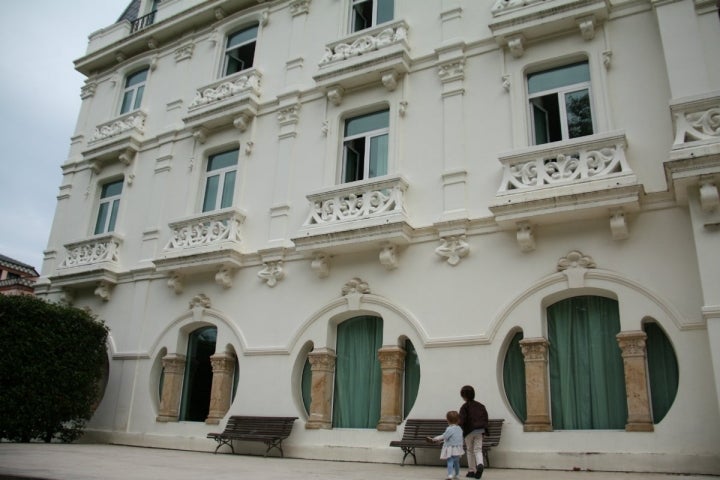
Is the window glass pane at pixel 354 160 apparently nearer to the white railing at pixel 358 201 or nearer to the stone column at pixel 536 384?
the white railing at pixel 358 201

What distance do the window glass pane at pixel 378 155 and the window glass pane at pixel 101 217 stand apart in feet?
32.8

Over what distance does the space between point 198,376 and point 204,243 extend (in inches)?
138

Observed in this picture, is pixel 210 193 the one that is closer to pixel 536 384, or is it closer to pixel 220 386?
pixel 220 386

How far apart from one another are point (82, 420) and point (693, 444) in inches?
579

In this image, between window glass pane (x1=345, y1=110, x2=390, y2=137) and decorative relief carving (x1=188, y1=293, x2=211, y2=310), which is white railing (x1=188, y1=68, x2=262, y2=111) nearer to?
window glass pane (x1=345, y1=110, x2=390, y2=137)

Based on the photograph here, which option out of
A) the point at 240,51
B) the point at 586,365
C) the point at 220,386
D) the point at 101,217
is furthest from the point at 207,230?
the point at 586,365

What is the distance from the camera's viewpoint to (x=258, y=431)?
532 inches

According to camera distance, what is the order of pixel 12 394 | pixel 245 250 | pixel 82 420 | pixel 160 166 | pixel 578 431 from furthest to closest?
pixel 160 166 → pixel 82 420 → pixel 245 250 → pixel 12 394 → pixel 578 431

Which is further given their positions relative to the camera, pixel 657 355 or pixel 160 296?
pixel 160 296

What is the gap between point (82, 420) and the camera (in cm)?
1681

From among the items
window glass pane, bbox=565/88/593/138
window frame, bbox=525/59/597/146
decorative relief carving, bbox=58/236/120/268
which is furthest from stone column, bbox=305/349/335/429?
decorative relief carving, bbox=58/236/120/268

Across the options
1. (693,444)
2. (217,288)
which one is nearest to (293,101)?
(217,288)

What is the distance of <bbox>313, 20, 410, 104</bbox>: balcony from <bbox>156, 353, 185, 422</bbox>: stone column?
7.92 meters

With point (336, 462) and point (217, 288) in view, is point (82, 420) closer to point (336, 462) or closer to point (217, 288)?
point (217, 288)
